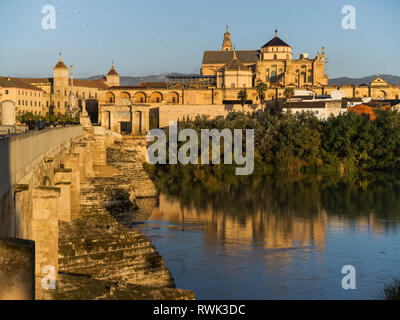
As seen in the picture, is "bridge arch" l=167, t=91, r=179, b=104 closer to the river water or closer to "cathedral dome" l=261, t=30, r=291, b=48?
"cathedral dome" l=261, t=30, r=291, b=48

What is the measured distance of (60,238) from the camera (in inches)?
609

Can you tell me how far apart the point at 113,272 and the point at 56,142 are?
4172mm

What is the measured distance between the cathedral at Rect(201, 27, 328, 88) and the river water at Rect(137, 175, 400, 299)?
5009cm

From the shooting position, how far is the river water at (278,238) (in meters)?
19.1

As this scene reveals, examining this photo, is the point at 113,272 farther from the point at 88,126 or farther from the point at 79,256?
the point at 88,126

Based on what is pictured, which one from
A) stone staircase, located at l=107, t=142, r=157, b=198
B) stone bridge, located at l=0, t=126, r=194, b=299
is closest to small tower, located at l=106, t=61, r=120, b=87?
stone staircase, located at l=107, t=142, r=157, b=198

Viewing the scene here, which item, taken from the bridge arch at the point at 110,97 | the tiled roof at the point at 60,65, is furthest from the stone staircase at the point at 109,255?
the tiled roof at the point at 60,65

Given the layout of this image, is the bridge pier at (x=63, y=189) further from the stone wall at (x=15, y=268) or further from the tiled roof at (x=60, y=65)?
the tiled roof at (x=60, y=65)

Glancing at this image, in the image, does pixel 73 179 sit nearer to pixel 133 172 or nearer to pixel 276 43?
pixel 133 172

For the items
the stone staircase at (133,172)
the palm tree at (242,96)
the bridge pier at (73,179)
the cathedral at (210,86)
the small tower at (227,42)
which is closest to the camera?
the bridge pier at (73,179)

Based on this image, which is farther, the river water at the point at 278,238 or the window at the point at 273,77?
the window at the point at 273,77
